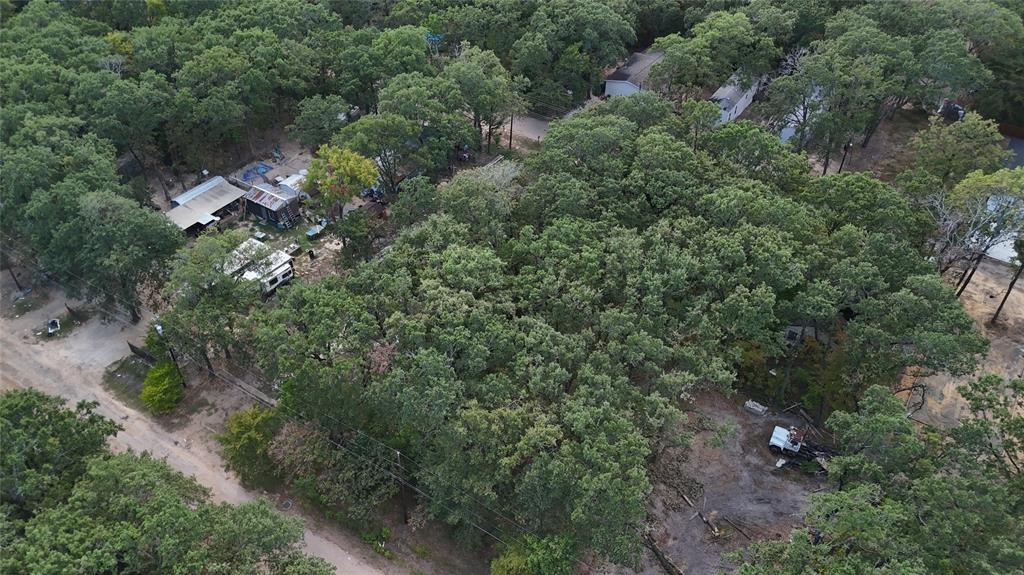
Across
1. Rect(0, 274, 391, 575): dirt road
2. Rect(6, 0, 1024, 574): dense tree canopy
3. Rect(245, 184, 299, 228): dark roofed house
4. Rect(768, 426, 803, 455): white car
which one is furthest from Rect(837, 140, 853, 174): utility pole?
Rect(0, 274, 391, 575): dirt road

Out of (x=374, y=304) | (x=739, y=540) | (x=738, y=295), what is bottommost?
(x=739, y=540)

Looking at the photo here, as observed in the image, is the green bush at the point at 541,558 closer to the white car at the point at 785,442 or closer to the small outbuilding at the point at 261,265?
the white car at the point at 785,442

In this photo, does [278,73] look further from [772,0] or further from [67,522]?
[772,0]

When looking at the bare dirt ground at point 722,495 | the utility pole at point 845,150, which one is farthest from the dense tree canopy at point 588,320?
the utility pole at point 845,150

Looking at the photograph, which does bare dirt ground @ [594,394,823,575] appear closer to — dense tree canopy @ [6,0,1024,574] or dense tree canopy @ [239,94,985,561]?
dense tree canopy @ [6,0,1024,574]

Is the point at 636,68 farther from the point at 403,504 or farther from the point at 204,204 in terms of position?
the point at 403,504

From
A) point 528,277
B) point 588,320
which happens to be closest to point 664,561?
point 588,320

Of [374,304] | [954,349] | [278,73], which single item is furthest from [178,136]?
[954,349]
